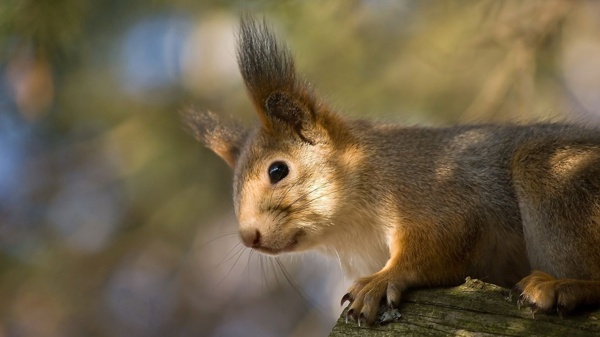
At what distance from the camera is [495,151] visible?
8.22 ft

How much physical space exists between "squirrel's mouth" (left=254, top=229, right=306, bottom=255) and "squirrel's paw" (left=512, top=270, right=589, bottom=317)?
83cm

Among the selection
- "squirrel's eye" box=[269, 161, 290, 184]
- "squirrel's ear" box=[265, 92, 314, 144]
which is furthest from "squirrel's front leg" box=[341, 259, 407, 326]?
"squirrel's ear" box=[265, 92, 314, 144]

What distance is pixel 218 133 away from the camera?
2.98 metres

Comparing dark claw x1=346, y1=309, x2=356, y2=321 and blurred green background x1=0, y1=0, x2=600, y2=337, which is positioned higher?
blurred green background x1=0, y1=0, x2=600, y2=337

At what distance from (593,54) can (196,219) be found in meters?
2.06

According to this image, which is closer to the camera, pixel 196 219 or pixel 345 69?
pixel 345 69

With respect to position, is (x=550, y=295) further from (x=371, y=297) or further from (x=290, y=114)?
(x=290, y=114)

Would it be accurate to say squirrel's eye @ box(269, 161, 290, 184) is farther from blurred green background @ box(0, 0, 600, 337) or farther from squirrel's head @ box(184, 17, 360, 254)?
blurred green background @ box(0, 0, 600, 337)

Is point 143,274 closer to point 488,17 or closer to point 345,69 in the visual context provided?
point 345,69

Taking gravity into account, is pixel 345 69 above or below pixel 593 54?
above

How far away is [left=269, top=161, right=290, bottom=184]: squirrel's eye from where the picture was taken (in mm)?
2572

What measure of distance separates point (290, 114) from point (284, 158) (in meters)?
0.15

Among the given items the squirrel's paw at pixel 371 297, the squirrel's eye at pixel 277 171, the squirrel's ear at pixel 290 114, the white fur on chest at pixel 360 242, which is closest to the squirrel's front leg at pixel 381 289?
the squirrel's paw at pixel 371 297

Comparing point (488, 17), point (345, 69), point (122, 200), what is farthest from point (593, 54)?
point (122, 200)
